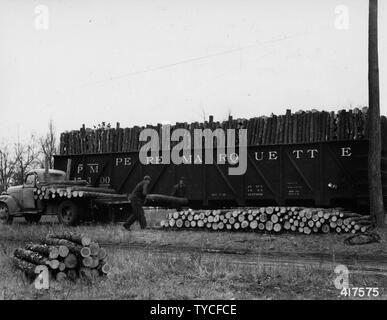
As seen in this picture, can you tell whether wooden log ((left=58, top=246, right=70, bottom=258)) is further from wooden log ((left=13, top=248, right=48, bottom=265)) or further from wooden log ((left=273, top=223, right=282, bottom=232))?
wooden log ((left=273, top=223, right=282, bottom=232))

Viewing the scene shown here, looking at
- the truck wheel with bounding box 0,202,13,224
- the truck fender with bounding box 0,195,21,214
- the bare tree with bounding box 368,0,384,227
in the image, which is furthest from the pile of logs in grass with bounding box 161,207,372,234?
the truck wheel with bounding box 0,202,13,224

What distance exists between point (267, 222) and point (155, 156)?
593 centimetres

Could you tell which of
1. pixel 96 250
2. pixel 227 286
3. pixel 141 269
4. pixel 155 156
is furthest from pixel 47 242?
pixel 155 156

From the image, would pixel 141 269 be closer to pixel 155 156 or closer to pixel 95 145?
pixel 155 156

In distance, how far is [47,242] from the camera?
30.6 feet

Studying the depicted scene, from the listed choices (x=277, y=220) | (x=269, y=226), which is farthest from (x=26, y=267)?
(x=277, y=220)

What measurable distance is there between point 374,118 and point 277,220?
396 centimetres

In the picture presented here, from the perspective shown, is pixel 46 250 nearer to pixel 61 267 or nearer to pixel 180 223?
pixel 61 267

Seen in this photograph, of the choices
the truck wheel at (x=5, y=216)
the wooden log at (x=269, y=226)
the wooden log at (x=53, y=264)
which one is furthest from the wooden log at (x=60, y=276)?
the truck wheel at (x=5, y=216)

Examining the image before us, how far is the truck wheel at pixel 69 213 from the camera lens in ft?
65.3
